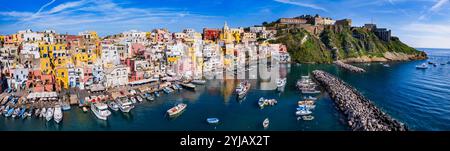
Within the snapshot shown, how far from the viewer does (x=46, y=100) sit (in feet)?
33.0

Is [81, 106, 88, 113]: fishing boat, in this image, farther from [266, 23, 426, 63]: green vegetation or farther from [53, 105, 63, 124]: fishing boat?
[266, 23, 426, 63]: green vegetation

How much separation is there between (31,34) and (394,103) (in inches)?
647

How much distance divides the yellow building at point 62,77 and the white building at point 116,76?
142cm

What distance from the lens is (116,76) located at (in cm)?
1259

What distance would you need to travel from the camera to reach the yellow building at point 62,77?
466 inches

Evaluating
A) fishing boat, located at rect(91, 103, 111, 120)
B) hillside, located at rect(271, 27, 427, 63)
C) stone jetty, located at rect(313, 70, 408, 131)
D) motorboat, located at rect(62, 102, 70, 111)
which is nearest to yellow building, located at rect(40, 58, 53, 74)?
motorboat, located at rect(62, 102, 70, 111)

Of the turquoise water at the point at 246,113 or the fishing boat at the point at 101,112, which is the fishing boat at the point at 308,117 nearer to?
the turquoise water at the point at 246,113

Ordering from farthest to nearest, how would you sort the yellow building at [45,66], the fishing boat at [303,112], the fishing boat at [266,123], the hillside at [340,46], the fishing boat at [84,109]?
the hillside at [340,46] → the yellow building at [45,66] → the fishing boat at [84,109] → the fishing boat at [303,112] → the fishing boat at [266,123]

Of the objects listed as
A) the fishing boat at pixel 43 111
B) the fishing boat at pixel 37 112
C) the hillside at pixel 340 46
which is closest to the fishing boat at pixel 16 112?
the fishing boat at pixel 37 112

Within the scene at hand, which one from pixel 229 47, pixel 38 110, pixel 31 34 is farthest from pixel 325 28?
pixel 38 110

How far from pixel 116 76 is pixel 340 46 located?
24265 millimetres

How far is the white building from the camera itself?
40.6ft
